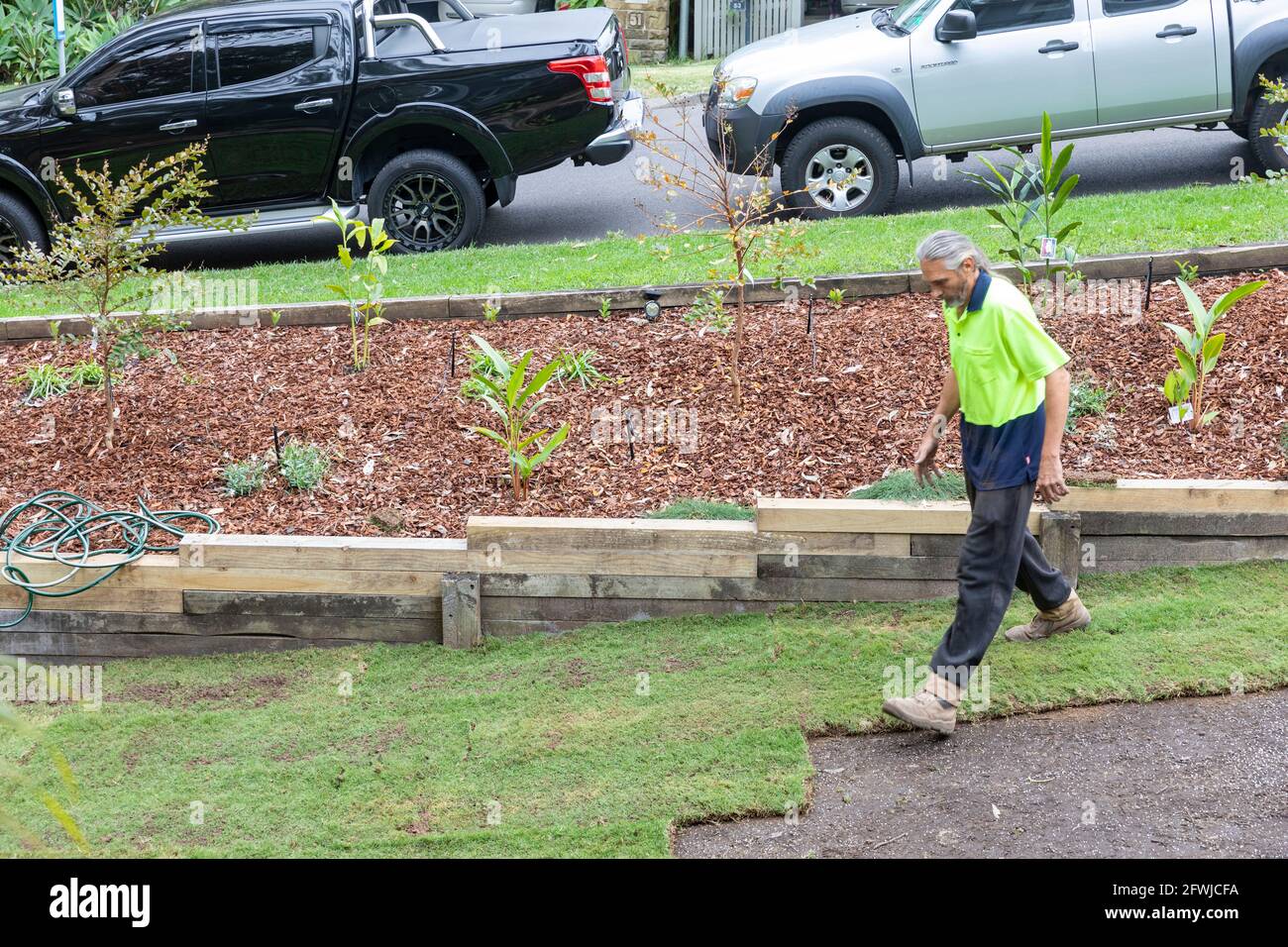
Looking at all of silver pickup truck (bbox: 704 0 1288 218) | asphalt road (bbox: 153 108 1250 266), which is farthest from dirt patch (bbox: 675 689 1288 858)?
asphalt road (bbox: 153 108 1250 266)

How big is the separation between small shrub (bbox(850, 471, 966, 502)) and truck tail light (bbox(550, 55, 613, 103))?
5202 mm

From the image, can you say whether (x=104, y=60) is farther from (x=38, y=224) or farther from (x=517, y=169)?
(x=517, y=169)

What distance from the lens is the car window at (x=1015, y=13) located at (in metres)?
10.2

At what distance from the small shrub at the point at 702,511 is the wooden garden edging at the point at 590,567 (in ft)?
0.71

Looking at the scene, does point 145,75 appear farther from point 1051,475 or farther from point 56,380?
point 1051,475

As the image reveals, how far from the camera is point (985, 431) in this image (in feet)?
15.4

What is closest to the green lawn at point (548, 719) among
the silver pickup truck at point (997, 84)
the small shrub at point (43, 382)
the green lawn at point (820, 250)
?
the small shrub at point (43, 382)

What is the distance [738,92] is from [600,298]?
3.36m

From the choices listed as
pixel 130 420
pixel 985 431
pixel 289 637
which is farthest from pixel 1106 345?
pixel 130 420

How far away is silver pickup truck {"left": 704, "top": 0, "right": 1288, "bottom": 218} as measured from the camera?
10047 millimetres

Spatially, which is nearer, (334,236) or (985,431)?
(985,431)

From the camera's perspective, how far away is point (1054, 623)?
206 inches

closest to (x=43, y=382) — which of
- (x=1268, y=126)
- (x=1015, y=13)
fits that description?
(x=1015, y=13)

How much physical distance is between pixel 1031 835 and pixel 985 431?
1335 mm
